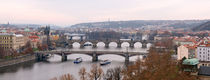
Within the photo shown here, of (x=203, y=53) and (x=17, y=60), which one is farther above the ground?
(x=203, y=53)

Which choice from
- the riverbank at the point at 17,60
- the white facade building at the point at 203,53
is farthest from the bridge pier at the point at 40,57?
the white facade building at the point at 203,53

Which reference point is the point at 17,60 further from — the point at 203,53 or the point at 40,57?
the point at 203,53

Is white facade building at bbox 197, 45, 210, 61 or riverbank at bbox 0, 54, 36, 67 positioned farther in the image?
riverbank at bbox 0, 54, 36, 67

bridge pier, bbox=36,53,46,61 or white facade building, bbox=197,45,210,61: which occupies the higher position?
white facade building, bbox=197,45,210,61

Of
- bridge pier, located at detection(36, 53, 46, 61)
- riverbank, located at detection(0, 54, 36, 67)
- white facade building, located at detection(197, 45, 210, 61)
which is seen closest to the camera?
white facade building, located at detection(197, 45, 210, 61)

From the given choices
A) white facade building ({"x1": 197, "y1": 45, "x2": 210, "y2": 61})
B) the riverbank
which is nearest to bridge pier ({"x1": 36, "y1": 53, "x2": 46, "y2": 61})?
the riverbank

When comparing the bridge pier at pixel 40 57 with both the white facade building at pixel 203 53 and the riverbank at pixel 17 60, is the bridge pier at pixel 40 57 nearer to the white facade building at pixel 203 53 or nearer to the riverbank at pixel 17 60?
the riverbank at pixel 17 60

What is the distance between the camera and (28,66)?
20.7m

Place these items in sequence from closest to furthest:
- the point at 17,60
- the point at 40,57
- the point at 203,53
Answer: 1. the point at 203,53
2. the point at 17,60
3. the point at 40,57

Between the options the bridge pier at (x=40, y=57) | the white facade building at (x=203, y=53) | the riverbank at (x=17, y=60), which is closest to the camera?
the white facade building at (x=203, y=53)

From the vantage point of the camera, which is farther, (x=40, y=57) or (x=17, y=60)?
(x=40, y=57)

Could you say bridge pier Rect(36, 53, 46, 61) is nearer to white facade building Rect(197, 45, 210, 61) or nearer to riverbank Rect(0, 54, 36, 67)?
riverbank Rect(0, 54, 36, 67)

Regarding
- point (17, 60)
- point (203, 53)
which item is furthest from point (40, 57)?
point (203, 53)

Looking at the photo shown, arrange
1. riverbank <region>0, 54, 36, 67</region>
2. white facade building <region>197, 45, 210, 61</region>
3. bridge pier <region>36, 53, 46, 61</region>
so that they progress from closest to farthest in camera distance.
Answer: white facade building <region>197, 45, 210, 61</region>
riverbank <region>0, 54, 36, 67</region>
bridge pier <region>36, 53, 46, 61</region>
